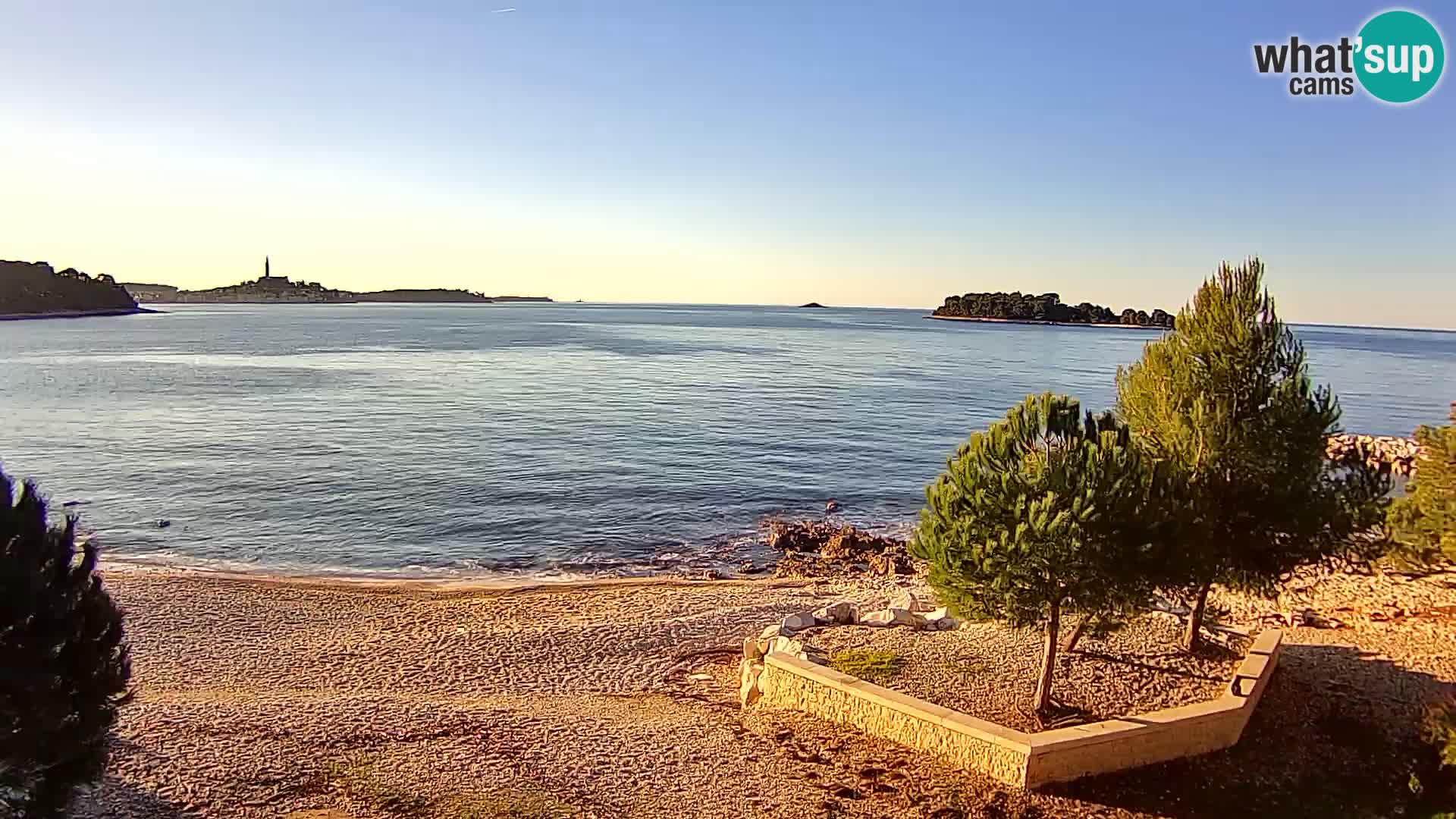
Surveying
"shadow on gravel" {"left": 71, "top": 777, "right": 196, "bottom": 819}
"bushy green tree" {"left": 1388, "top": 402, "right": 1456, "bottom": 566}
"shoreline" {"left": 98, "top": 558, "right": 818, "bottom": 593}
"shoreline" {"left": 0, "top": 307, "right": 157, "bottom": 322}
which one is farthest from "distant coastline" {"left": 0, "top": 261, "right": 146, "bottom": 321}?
"bushy green tree" {"left": 1388, "top": 402, "right": 1456, "bottom": 566}

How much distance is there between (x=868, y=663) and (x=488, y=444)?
1350 inches

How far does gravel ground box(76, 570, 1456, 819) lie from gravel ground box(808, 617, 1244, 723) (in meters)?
0.88

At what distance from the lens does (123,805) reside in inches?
382

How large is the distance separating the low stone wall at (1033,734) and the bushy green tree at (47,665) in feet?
27.7

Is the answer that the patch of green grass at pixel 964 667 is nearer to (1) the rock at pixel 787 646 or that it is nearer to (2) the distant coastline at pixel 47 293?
(1) the rock at pixel 787 646

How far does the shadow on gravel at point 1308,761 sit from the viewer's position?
10016 millimetres

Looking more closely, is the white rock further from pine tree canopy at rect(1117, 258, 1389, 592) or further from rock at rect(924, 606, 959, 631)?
pine tree canopy at rect(1117, 258, 1389, 592)

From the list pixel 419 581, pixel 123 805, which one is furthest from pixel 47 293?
pixel 123 805

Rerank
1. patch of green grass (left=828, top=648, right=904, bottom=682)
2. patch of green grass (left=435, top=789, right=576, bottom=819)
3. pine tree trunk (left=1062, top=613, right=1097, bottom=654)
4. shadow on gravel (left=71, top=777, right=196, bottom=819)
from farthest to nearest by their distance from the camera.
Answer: patch of green grass (left=828, top=648, right=904, bottom=682) < pine tree trunk (left=1062, top=613, right=1097, bottom=654) < patch of green grass (left=435, top=789, right=576, bottom=819) < shadow on gravel (left=71, top=777, right=196, bottom=819)

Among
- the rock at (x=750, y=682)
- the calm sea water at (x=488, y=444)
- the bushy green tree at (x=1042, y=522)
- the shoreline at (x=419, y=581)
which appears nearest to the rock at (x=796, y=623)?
the rock at (x=750, y=682)

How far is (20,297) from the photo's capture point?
17012 cm

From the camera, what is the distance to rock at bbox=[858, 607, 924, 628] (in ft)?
50.7

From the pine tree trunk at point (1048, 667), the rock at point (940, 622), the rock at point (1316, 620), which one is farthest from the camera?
the rock at point (1316, 620)

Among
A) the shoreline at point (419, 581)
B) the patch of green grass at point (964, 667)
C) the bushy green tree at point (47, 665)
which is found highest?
the bushy green tree at point (47, 665)
